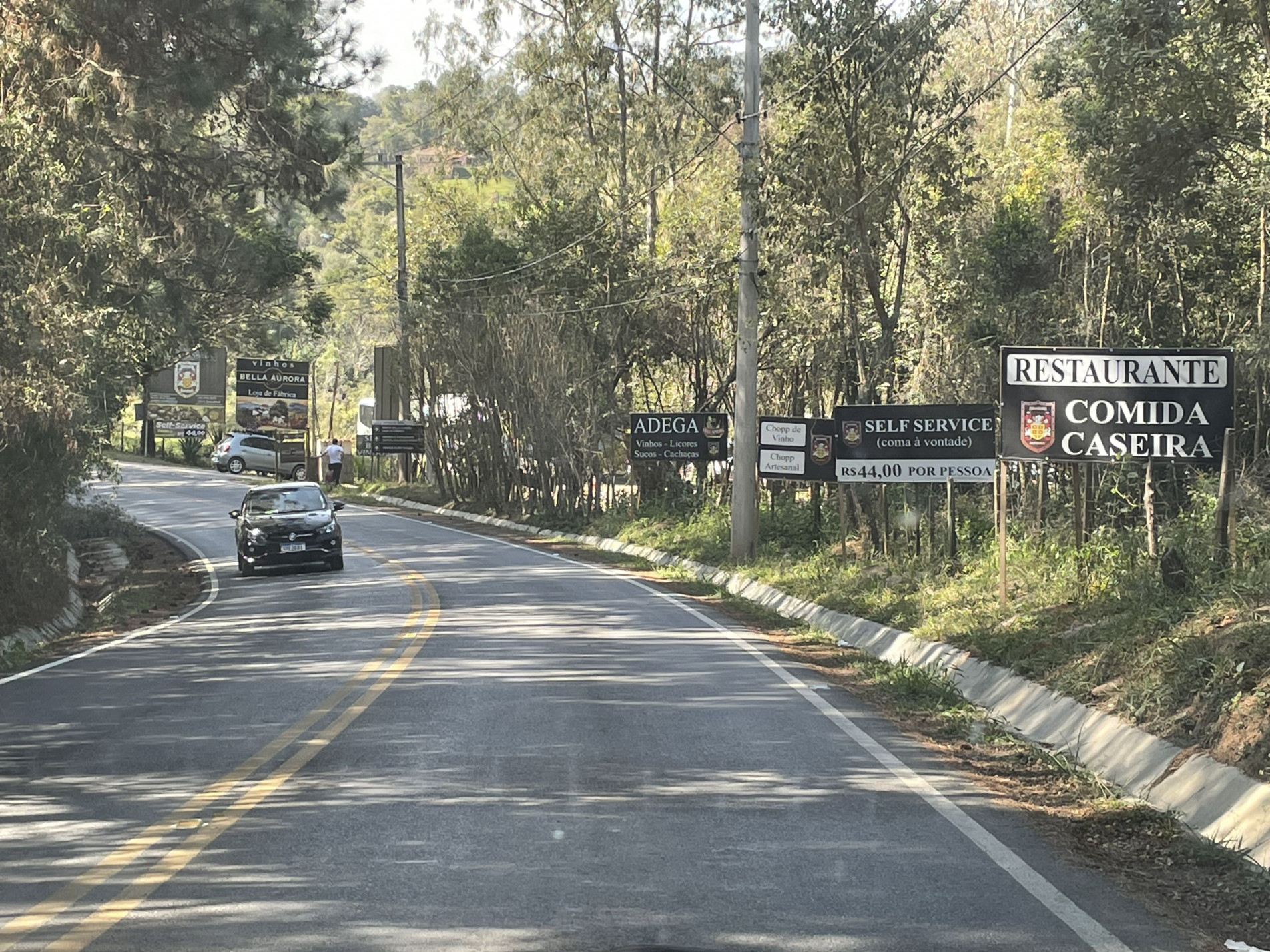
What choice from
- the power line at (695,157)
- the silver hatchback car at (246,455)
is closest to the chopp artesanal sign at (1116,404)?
the power line at (695,157)

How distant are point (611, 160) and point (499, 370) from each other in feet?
32.0

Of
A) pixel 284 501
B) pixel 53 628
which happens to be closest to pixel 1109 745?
pixel 53 628

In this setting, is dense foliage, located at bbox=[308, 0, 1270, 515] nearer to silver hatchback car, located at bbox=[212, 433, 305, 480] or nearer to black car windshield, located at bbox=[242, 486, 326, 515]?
black car windshield, located at bbox=[242, 486, 326, 515]

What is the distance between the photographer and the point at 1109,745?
9492mm

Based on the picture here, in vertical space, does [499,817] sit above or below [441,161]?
below

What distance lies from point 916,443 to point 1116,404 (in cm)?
566

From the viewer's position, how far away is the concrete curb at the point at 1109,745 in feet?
24.6

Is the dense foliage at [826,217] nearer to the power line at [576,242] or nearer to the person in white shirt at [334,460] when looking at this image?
the power line at [576,242]

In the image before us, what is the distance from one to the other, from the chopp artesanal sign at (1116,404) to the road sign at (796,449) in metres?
8.67

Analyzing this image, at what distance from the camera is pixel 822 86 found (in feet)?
73.6

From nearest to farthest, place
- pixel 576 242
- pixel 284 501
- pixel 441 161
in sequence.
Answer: pixel 284 501, pixel 576 242, pixel 441 161

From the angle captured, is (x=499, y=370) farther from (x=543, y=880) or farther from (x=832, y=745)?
(x=543, y=880)

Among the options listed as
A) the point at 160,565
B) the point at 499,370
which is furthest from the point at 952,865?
the point at 499,370

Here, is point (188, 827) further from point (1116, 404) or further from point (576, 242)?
point (576, 242)
